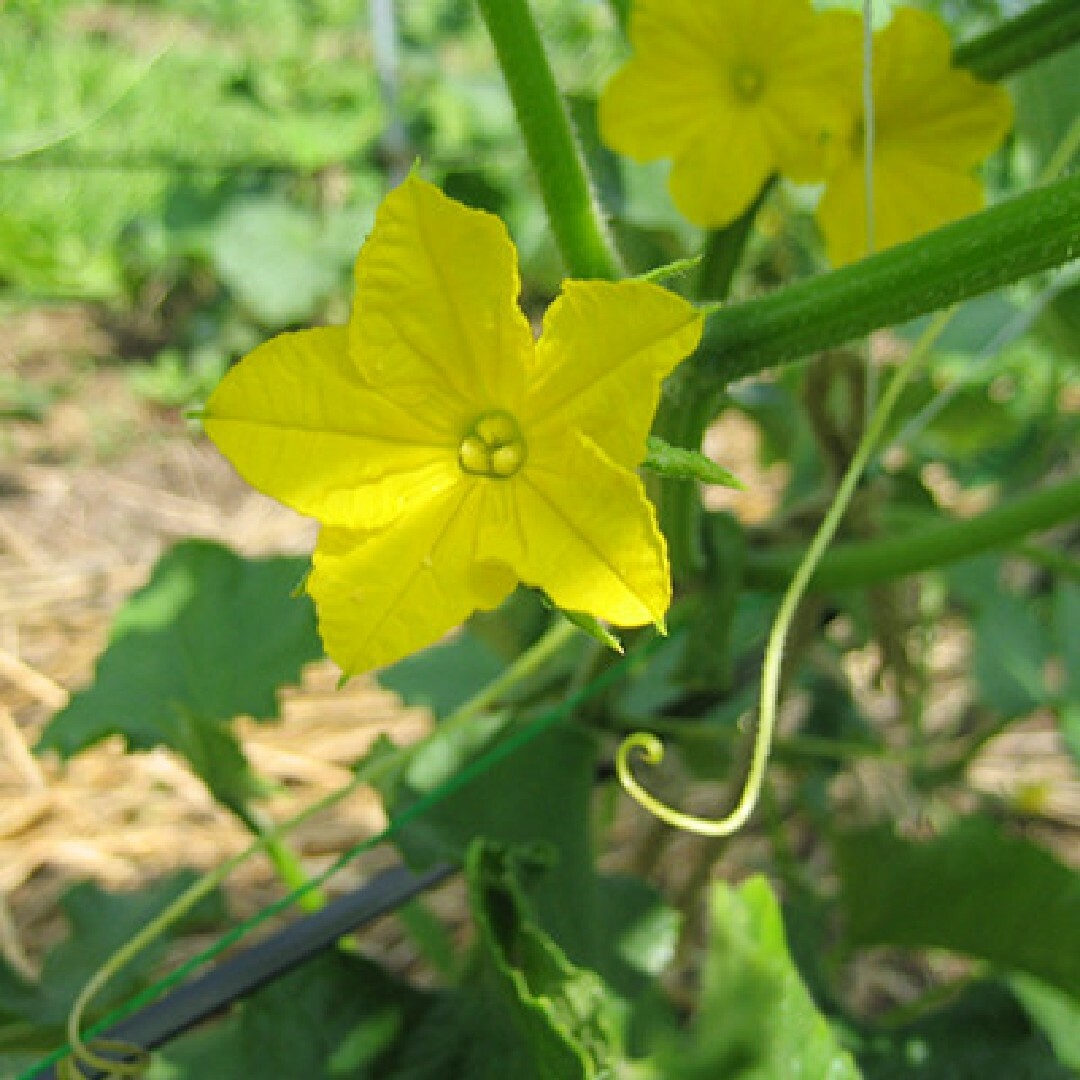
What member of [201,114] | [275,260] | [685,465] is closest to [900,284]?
[685,465]

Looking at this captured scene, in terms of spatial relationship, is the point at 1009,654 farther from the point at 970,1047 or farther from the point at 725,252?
the point at 725,252

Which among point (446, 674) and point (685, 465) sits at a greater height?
point (685, 465)

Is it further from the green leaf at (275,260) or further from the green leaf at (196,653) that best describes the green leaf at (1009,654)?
the green leaf at (275,260)

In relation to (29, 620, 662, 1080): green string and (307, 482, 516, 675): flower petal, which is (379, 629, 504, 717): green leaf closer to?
(29, 620, 662, 1080): green string

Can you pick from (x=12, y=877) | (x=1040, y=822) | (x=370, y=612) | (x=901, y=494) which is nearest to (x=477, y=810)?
(x=370, y=612)

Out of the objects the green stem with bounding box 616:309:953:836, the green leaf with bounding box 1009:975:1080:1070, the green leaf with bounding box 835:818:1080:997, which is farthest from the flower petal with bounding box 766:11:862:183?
the green leaf with bounding box 1009:975:1080:1070

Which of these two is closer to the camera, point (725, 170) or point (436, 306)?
point (436, 306)

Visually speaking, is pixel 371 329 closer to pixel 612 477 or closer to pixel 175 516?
pixel 612 477
